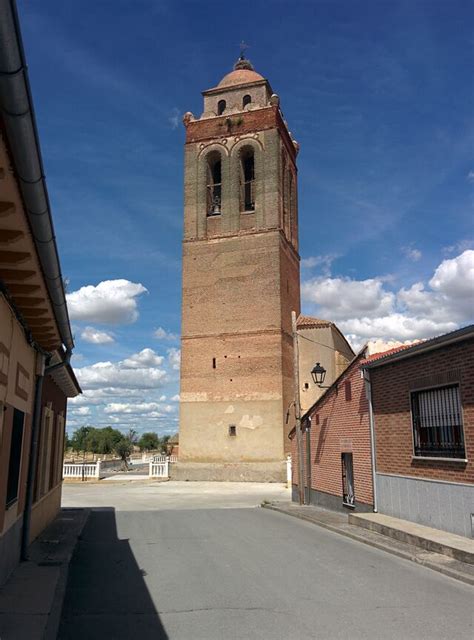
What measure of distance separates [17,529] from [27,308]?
3.63 meters

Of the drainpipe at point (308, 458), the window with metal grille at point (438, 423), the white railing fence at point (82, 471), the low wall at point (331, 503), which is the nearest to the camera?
the window with metal grille at point (438, 423)

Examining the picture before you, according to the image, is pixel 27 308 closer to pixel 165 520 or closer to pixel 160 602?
pixel 160 602

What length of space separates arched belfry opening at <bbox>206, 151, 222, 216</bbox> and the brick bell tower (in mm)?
78

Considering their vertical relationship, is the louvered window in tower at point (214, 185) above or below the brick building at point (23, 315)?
above

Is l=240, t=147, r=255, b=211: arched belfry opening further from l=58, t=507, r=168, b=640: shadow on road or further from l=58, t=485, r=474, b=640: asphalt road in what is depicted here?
l=58, t=507, r=168, b=640: shadow on road

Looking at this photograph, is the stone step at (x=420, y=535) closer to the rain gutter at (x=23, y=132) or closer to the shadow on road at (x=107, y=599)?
the shadow on road at (x=107, y=599)

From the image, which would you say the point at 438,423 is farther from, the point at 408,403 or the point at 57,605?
the point at 57,605

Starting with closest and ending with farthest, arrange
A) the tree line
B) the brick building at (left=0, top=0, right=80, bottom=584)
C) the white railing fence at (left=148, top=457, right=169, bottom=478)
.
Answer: the brick building at (left=0, top=0, right=80, bottom=584), the white railing fence at (left=148, top=457, right=169, bottom=478), the tree line

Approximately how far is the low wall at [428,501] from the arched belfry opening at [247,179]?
2879cm

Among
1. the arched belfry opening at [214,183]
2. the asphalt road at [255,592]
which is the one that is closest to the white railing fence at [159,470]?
the arched belfry opening at [214,183]

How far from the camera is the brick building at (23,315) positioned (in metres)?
3.48

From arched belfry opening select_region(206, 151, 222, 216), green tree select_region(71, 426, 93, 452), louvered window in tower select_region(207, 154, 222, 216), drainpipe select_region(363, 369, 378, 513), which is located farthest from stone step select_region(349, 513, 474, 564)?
green tree select_region(71, 426, 93, 452)

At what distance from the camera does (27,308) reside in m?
7.56

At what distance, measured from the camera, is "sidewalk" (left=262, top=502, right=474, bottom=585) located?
8.18 m
